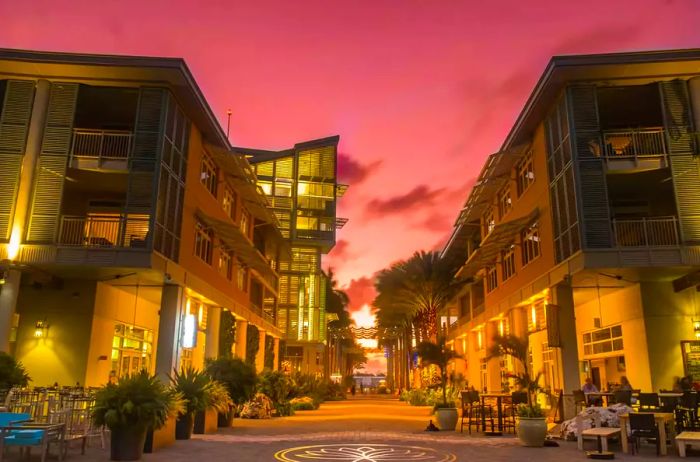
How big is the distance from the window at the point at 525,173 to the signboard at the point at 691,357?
8.40 meters

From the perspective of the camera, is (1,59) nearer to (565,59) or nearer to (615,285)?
(565,59)

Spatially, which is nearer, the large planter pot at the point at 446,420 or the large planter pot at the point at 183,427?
the large planter pot at the point at 183,427

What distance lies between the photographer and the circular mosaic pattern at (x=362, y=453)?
36.6ft

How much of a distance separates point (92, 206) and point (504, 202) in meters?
19.5

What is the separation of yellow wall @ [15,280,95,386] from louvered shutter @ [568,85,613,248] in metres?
17.0

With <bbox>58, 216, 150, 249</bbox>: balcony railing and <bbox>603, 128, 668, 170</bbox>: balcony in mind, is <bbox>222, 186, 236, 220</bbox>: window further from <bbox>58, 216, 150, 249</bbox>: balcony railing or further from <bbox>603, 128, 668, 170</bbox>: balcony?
<bbox>603, 128, 668, 170</bbox>: balcony

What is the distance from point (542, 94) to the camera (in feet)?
67.5

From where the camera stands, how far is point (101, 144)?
1938 centimetres

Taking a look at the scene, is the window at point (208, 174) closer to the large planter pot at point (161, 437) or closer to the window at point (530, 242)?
the large planter pot at point (161, 437)

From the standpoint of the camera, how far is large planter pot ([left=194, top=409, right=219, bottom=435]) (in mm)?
15539

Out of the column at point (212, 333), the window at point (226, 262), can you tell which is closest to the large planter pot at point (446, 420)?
the column at point (212, 333)

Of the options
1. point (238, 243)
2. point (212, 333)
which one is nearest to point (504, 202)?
point (238, 243)

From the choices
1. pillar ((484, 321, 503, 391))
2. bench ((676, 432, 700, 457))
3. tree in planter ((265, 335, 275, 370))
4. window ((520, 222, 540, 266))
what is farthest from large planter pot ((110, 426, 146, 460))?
tree in planter ((265, 335, 275, 370))

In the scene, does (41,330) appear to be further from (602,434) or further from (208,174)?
(602,434)
